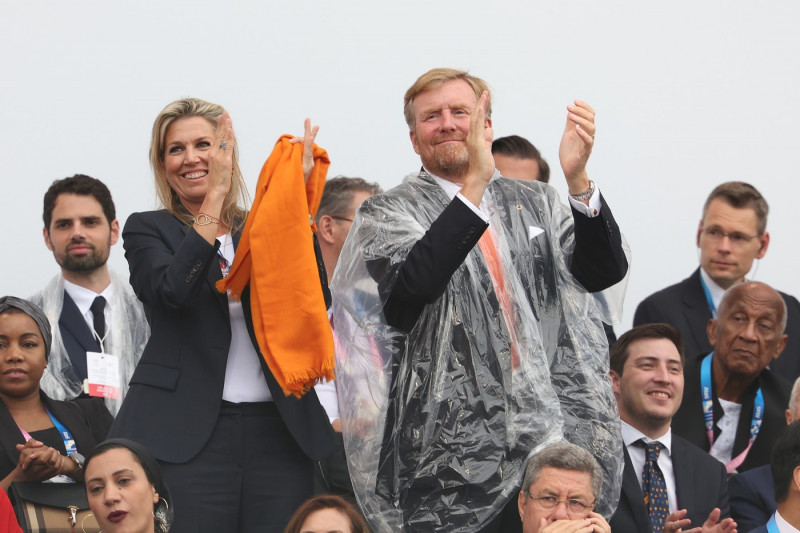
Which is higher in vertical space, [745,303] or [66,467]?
[745,303]

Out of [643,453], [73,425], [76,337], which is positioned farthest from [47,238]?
[643,453]

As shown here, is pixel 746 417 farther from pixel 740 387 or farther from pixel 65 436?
pixel 65 436

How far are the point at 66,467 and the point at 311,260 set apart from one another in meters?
0.97

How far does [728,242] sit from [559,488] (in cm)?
210

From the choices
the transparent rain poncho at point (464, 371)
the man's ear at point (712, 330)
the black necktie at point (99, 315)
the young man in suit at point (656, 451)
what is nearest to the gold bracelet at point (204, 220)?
the transparent rain poncho at point (464, 371)

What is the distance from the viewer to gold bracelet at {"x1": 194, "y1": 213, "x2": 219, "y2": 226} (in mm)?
3176

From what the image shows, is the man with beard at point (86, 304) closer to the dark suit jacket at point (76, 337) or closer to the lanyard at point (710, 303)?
the dark suit jacket at point (76, 337)

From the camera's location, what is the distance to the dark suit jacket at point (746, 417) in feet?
Result: 14.4

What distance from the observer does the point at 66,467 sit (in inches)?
141

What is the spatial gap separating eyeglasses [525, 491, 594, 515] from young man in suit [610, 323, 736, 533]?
1.68ft

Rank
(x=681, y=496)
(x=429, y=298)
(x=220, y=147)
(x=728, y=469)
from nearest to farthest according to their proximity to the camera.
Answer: (x=429, y=298), (x=220, y=147), (x=681, y=496), (x=728, y=469)

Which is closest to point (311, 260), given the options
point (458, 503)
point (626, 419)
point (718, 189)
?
point (458, 503)

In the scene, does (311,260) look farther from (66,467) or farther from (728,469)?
(728,469)

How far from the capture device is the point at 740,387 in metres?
4.51
